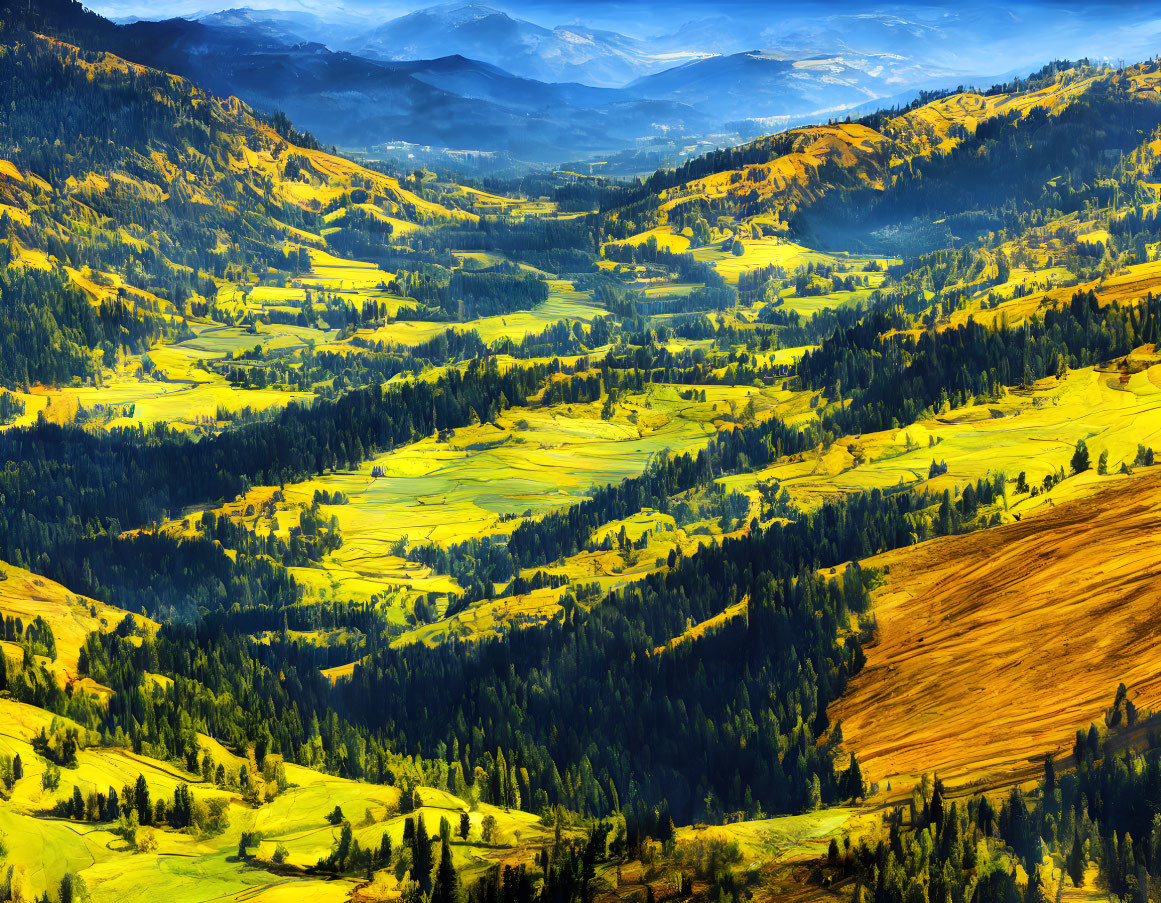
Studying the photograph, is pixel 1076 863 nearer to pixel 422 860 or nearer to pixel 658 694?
pixel 422 860

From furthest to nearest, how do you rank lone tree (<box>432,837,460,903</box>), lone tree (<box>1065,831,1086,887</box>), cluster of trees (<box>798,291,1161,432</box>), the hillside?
cluster of trees (<box>798,291,1161,432</box>) < lone tree (<box>432,837,460,903</box>) < the hillside < lone tree (<box>1065,831,1086,887</box>)

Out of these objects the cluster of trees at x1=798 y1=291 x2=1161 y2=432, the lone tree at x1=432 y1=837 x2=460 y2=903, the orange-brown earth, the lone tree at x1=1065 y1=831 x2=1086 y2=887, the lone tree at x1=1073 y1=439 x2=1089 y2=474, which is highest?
the cluster of trees at x1=798 y1=291 x2=1161 y2=432

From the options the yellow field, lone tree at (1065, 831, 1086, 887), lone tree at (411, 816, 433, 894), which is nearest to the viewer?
lone tree at (1065, 831, 1086, 887)

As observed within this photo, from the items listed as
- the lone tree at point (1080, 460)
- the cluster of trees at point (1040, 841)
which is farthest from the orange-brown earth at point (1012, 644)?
the lone tree at point (1080, 460)

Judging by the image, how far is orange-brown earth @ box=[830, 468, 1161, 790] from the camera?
8550 centimetres

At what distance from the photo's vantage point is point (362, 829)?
89375 mm

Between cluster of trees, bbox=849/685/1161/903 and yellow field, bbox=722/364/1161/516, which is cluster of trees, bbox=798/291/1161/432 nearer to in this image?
yellow field, bbox=722/364/1161/516

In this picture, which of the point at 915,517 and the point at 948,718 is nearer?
the point at 948,718

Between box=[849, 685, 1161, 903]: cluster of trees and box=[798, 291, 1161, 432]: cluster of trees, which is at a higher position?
box=[798, 291, 1161, 432]: cluster of trees

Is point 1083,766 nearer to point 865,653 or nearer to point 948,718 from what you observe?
point 948,718

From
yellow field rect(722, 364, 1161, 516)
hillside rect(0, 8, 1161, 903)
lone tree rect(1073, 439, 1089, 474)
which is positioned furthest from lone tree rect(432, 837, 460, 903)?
lone tree rect(1073, 439, 1089, 474)

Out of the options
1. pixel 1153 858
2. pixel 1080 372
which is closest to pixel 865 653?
pixel 1153 858

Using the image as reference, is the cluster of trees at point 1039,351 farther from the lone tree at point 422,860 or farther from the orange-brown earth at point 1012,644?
the lone tree at point 422,860

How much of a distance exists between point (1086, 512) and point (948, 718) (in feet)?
99.9
